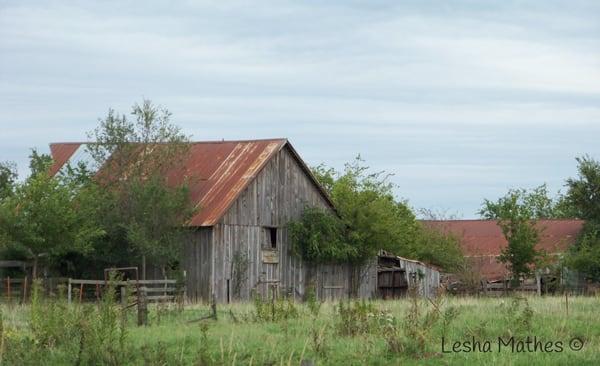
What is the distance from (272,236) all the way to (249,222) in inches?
69.2

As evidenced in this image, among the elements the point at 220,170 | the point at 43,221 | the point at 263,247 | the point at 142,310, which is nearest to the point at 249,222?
the point at 263,247

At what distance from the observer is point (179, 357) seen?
17.1 meters

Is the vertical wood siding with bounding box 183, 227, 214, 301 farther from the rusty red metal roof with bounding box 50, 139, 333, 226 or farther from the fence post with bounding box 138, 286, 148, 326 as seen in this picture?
the fence post with bounding box 138, 286, 148, 326

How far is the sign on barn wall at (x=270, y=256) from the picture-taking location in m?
41.6

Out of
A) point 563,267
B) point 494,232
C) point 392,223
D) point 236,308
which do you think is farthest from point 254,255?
point 494,232

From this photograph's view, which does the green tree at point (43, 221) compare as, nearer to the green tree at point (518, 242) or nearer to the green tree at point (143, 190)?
the green tree at point (143, 190)

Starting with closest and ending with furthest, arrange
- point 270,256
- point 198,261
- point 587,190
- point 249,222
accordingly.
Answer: point 198,261 < point 249,222 < point 270,256 < point 587,190

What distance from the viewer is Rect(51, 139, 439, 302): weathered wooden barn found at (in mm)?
39469

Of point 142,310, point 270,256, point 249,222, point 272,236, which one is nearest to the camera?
point 142,310

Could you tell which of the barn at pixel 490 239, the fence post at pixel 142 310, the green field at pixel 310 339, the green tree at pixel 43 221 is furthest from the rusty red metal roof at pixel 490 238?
the green field at pixel 310 339

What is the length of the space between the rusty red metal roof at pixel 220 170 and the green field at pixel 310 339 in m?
17.7

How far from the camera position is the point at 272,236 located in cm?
4241

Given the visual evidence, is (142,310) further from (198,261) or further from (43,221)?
(198,261)

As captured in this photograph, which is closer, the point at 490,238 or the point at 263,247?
the point at 263,247
